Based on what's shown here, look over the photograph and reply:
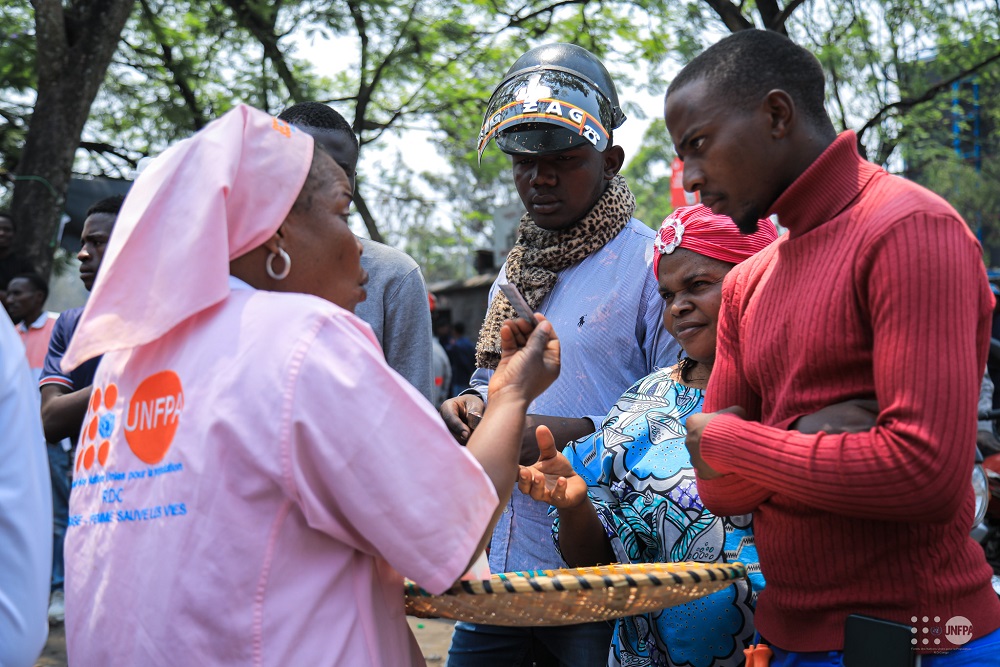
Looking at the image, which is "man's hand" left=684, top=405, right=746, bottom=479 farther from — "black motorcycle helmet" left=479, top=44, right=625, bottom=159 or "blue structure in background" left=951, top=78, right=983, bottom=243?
"blue structure in background" left=951, top=78, right=983, bottom=243

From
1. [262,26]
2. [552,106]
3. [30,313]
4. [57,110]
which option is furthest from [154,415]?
[262,26]

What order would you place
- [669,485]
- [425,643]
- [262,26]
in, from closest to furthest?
[669,485] < [425,643] < [262,26]

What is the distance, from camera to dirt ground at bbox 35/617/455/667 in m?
5.51

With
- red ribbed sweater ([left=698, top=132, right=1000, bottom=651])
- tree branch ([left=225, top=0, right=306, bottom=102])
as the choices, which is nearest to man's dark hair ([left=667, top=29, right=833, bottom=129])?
red ribbed sweater ([left=698, top=132, right=1000, bottom=651])

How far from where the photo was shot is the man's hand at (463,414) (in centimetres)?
282

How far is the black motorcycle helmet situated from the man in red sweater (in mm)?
1054

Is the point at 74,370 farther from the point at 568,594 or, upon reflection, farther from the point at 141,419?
the point at 568,594

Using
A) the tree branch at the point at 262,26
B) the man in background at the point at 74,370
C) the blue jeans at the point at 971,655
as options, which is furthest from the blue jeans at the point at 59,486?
the tree branch at the point at 262,26

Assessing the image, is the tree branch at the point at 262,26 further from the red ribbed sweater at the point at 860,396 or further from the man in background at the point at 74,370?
the red ribbed sweater at the point at 860,396

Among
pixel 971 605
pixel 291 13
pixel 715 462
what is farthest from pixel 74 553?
pixel 291 13

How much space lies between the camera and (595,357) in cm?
294

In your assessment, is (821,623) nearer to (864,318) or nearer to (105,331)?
(864,318)

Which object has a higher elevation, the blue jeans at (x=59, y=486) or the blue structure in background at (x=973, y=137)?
the blue structure in background at (x=973, y=137)

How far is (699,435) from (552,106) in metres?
1.51
